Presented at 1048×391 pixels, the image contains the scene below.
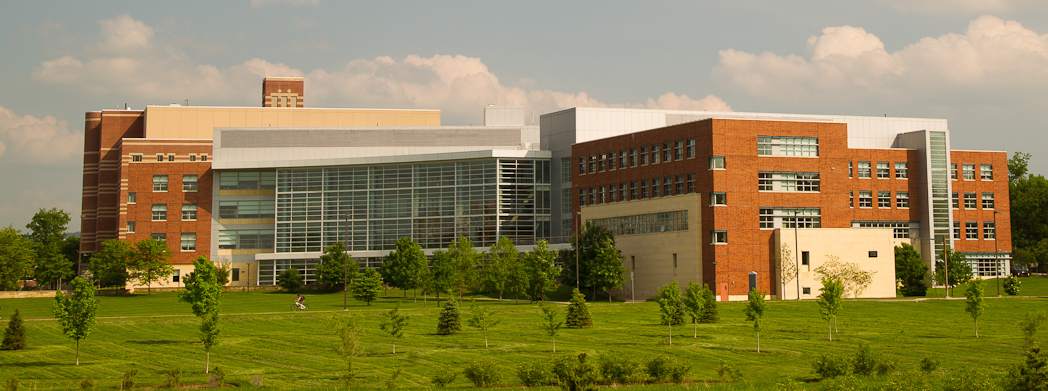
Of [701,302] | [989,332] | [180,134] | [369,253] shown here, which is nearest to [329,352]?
[701,302]

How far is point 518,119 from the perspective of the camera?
382 ft

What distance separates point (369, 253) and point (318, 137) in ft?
55.9

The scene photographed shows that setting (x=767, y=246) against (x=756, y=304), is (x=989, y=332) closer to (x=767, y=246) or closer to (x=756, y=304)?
(x=756, y=304)

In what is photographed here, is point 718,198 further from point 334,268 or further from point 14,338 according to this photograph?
point 14,338

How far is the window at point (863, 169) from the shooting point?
9994 cm

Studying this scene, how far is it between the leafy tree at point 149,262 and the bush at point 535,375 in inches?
3112

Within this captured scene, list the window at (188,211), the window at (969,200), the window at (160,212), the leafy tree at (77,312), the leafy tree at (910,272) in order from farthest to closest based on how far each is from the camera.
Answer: the window at (188,211) < the window at (160,212) < the window at (969,200) < the leafy tree at (910,272) < the leafy tree at (77,312)

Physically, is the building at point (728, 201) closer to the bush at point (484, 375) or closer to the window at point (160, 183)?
the bush at point (484, 375)

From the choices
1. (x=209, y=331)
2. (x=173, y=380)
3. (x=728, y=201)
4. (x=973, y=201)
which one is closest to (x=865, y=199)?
(x=973, y=201)

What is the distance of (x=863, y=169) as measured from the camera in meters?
100

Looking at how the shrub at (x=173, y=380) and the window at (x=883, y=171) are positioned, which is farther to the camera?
the window at (x=883, y=171)

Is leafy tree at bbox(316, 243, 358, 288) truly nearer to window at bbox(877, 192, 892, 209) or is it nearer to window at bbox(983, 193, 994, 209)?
window at bbox(877, 192, 892, 209)

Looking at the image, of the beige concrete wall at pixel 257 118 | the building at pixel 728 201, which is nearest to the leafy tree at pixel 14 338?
the building at pixel 728 201

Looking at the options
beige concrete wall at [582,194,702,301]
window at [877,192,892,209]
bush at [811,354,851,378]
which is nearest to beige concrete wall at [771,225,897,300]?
beige concrete wall at [582,194,702,301]
